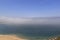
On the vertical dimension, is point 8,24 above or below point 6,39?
above

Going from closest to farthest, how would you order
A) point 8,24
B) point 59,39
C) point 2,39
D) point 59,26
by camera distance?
point 59,39 < point 2,39 < point 59,26 < point 8,24

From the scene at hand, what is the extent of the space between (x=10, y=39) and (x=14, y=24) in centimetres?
1887

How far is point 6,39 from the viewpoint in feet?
47.0

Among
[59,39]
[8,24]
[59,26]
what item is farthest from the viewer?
[8,24]

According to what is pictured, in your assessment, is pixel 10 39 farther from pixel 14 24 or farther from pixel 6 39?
pixel 14 24

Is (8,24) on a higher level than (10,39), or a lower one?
higher

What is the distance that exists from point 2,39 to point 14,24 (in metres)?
19.1

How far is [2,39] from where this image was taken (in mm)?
14258

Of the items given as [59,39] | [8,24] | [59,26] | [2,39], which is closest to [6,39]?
[2,39]

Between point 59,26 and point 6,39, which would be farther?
point 59,26

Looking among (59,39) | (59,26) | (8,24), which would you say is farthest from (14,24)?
(59,39)

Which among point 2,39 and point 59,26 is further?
point 59,26

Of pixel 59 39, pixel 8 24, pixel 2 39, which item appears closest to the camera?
pixel 59 39

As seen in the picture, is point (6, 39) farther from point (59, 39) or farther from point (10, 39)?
point (59, 39)
